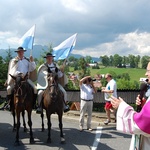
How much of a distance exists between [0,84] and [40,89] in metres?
19.9

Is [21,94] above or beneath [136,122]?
beneath

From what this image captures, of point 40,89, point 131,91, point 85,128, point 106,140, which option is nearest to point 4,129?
point 40,89

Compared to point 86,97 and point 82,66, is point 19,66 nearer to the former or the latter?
point 86,97

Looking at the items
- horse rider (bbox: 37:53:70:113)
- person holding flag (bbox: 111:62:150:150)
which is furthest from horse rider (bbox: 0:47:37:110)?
person holding flag (bbox: 111:62:150:150)

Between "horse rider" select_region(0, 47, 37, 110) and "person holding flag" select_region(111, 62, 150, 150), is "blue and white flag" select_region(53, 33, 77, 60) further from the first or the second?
"person holding flag" select_region(111, 62, 150, 150)

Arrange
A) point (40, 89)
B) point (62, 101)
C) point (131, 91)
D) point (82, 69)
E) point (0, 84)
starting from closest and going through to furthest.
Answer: point (62, 101), point (40, 89), point (131, 91), point (0, 84), point (82, 69)

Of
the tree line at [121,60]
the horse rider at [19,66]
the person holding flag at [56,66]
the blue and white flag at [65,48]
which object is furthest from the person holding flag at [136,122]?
the tree line at [121,60]

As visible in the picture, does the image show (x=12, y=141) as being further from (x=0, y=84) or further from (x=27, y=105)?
(x=0, y=84)

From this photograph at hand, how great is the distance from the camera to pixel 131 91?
13.1m

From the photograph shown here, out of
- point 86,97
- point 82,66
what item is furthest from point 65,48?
point 82,66

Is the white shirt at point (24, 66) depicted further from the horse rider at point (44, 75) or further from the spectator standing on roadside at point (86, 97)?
the spectator standing on roadside at point (86, 97)

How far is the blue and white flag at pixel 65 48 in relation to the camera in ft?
31.8

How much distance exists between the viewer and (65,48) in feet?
32.2

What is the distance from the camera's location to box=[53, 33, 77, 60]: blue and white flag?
9708 millimetres
